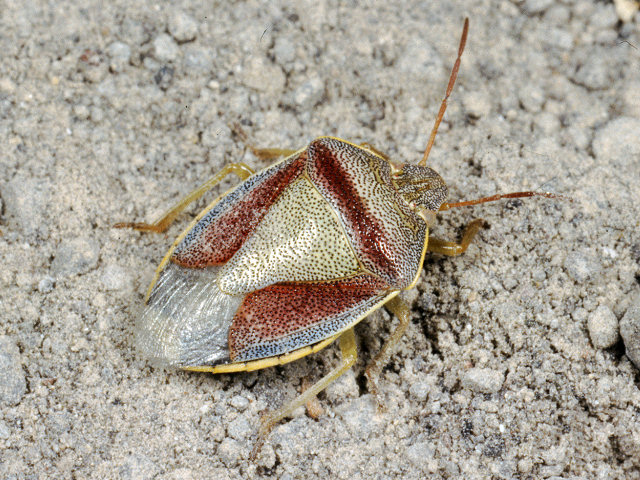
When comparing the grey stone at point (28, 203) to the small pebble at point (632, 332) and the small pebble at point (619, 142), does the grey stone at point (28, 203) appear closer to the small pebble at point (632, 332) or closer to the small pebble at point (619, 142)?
the small pebble at point (632, 332)

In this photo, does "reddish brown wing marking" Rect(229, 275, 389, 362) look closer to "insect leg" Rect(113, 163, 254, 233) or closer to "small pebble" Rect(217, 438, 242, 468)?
"small pebble" Rect(217, 438, 242, 468)

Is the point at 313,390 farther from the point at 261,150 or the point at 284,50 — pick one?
the point at 284,50

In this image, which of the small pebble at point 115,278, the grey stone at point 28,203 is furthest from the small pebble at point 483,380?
the grey stone at point 28,203

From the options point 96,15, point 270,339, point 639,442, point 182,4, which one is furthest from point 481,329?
point 96,15

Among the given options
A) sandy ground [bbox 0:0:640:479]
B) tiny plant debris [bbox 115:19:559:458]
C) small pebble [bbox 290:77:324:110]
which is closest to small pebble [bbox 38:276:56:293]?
sandy ground [bbox 0:0:640:479]

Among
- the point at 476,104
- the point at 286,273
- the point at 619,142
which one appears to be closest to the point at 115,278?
the point at 286,273

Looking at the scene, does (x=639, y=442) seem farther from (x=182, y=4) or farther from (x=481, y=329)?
(x=182, y=4)

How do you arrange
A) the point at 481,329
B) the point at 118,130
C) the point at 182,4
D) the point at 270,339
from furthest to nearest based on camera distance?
the point at 182,4, the point at 118,130, the point at 481,329, the point at 270,339
